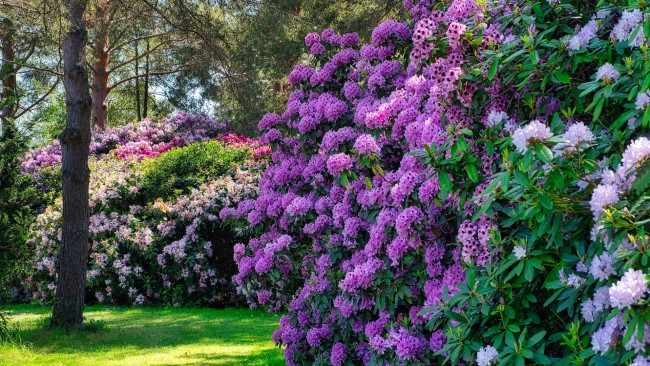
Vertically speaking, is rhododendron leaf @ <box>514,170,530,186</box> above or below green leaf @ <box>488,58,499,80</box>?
below

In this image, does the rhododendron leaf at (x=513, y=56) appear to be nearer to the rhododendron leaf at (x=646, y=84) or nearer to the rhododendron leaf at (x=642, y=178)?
the rhododendron leaf at (x=646, y=84)

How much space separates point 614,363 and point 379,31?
3061mm

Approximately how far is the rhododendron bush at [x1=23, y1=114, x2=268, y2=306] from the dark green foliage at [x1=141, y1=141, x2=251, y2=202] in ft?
0.08

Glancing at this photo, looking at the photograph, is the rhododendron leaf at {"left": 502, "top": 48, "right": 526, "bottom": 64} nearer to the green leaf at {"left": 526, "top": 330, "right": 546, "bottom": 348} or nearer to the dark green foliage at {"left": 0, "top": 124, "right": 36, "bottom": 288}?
the green leaf at {"left": 526, "top": 330, "right": 546, "bottom": 348}

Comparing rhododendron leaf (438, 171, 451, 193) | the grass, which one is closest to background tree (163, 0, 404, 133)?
the grass

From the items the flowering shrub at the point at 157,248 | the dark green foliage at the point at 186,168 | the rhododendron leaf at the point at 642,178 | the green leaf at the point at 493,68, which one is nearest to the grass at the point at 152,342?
the flowering shrub at the point at 157,248

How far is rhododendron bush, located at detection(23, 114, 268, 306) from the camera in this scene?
354 inches

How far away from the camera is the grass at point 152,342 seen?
222 inches

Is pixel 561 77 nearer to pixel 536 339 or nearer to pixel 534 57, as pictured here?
pixel 534 57

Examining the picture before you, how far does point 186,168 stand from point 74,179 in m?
4.11

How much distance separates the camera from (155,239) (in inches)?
361

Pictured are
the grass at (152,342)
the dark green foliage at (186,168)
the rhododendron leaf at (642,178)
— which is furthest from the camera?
the dark green foliage at (186,168)

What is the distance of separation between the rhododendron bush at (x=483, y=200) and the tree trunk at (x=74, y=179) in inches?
123

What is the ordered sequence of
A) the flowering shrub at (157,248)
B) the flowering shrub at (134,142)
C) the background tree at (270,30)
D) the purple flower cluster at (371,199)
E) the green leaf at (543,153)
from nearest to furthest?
the green leaf at (543,153) < the purple flower cluster at (371,199) < the background tree at (270,30) < the flowering shrub at (157,248) < the flowering shrub at (134,142)
